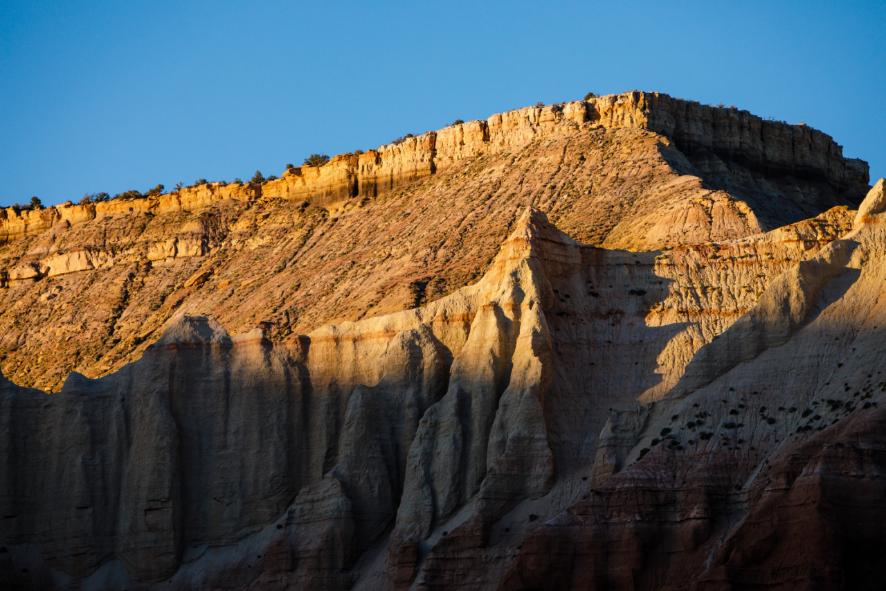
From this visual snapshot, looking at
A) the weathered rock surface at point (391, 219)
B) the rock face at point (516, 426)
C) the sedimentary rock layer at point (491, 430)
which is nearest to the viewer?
the rock face at point (516, 426)

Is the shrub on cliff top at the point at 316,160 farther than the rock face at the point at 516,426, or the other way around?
the shrub on cliff top at the point at 316,160

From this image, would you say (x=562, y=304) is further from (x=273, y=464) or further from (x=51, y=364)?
(x=51, y=364)

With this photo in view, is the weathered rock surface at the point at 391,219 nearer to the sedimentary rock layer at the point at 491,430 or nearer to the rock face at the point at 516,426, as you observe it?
the rock face at the point at 516,426

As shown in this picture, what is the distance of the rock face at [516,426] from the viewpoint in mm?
60812

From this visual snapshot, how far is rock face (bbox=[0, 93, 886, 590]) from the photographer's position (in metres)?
60.8

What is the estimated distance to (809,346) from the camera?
66500 millimetres

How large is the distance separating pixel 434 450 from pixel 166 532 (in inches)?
421

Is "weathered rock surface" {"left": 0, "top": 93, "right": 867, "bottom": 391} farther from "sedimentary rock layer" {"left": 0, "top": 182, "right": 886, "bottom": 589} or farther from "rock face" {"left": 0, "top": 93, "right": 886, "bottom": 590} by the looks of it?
"sedimentary rock layer" {"left": 0, "top": 182, "right": 886, "bottom": 589}

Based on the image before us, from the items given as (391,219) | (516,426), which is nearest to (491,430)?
Result: (516,426)

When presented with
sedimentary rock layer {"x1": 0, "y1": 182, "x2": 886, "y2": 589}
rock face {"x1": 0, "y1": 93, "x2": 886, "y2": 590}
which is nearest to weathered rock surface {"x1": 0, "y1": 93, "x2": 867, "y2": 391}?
rock face {"x1": 0, "y1": 93, "x2": 886, "y2": 590}

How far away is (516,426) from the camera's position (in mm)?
70000

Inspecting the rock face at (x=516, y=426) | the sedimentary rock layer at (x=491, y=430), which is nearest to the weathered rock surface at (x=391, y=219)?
the rock face at (x=516, y=426)

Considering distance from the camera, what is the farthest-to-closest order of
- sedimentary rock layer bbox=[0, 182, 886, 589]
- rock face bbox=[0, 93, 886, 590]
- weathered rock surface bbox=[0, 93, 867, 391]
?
weathered rock surface bbox=[0, 93, 867, 391] < sedimentary rock layer bbox=[0, 182, 886, 589] < rock face bbox=[0, 93, 886, 590]

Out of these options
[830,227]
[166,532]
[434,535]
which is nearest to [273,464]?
[166,532]
